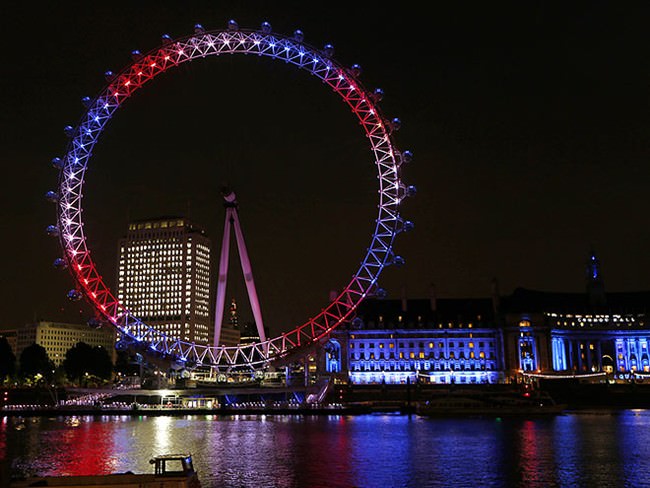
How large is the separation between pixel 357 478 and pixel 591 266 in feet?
434

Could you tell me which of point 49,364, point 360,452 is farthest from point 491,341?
point 360,452

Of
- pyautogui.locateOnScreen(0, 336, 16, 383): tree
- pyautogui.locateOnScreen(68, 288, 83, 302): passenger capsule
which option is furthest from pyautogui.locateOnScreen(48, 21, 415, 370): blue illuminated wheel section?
pyautogui.locateOnScreen(0, 336, 16, 383): tree

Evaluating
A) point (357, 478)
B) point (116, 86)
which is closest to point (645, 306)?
point (116, 86)

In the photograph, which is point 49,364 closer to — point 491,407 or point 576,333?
point 491,407

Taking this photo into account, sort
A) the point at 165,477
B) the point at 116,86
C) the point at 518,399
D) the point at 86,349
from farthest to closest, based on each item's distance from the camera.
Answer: the point at 86,349 → the point at 518,399 → the point at 116,86 → the point at 165,477

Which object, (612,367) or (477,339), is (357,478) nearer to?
(477,339)

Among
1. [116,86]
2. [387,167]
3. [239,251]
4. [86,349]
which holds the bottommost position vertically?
[86,349]

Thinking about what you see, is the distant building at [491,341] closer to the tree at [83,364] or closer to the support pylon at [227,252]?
the tree at [83,364]

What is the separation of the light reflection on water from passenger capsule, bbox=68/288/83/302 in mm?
12583

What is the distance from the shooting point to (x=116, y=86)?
72.5 metres

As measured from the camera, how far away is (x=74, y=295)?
81.2 metres

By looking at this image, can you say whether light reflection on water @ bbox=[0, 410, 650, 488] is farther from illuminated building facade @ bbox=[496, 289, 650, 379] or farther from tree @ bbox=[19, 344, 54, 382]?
illuminated building facade @ bbox=[496, 289, 650, 379]

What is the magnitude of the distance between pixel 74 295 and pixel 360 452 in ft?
137

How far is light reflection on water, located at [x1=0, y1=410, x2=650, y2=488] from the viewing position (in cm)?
4050
